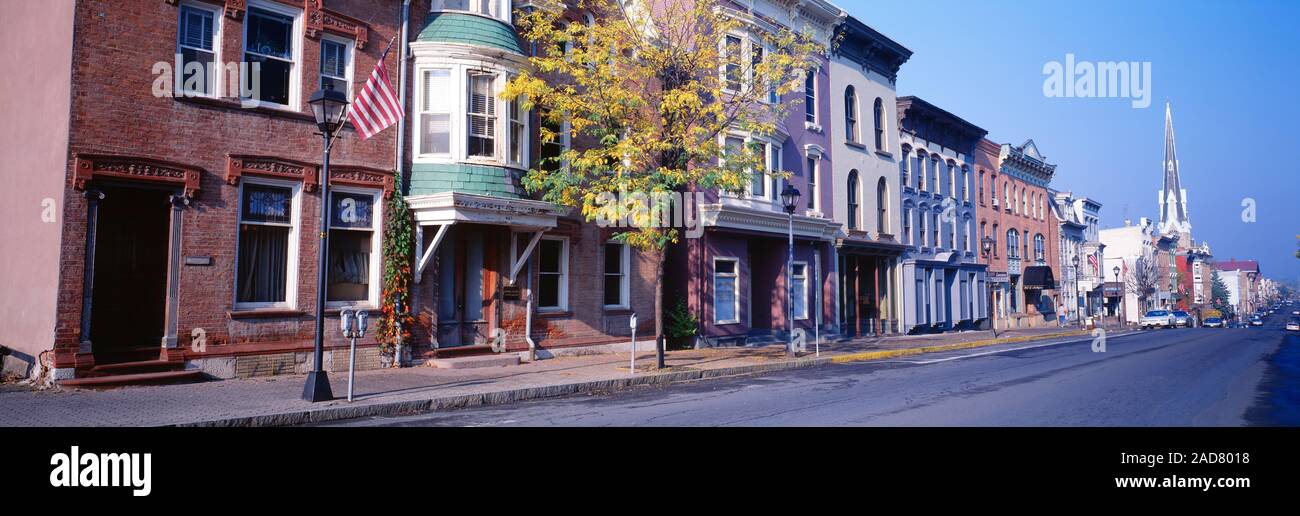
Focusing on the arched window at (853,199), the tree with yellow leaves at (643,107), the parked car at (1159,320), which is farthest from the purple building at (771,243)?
the parked car at (1159,320)

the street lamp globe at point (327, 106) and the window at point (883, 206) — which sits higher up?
the window at point (883, 206)

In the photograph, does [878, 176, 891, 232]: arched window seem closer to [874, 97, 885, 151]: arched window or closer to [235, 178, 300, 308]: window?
[874, 97, 885, 151]: arched window

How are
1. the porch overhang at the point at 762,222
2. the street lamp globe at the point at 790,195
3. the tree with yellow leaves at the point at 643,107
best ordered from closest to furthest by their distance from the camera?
the tree with yellow leaves at the point at 643,107 → the street lamp globe at the point at 790,195 → the porch overhang at the point at 762,222

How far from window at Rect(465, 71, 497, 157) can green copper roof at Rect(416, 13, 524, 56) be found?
68 cm

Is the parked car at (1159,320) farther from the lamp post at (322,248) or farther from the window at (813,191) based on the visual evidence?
the lamp post at (322,248)

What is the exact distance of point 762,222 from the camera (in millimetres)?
22750

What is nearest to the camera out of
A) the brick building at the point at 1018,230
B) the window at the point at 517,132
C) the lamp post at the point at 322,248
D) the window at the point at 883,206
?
the lamp post at the point at 322,248

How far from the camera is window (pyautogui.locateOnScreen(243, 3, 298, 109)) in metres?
13.2

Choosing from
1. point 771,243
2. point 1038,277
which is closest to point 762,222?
point 771,243

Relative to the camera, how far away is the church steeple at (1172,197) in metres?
95.5

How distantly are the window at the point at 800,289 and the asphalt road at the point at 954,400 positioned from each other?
815 centimetres

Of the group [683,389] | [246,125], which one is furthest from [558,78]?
[683,389]
